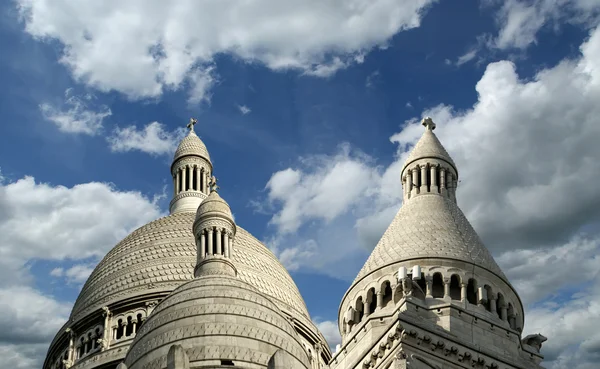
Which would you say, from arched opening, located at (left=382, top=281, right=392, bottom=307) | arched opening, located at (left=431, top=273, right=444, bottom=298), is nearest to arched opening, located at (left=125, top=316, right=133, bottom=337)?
arched opening, located at (left=382, top=281, right=392, bottom=307)

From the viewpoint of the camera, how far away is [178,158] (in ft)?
231

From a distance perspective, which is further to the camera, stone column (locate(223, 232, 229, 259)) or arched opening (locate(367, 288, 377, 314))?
stone column (locate(223, 232, 229, 259))

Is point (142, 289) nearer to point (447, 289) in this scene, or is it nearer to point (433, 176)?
point (433, 176)

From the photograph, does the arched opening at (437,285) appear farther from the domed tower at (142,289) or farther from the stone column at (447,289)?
the domed tower at (142,289)

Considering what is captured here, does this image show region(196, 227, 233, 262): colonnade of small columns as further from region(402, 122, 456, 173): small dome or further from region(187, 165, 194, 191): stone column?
region(187, 165, 194, 191): stone column

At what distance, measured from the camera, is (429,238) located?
45875 mm

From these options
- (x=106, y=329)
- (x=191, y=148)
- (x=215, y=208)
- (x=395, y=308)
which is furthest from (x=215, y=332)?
(x=191, y=148)

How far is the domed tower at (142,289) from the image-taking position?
194 ft

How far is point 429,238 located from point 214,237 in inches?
311

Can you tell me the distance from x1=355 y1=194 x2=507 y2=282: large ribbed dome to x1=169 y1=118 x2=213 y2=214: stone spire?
21558 mm

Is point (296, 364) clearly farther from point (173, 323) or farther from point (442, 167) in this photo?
point (442, 167)

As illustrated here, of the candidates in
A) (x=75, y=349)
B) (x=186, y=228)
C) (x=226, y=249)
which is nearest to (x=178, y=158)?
(x=186, y=228)

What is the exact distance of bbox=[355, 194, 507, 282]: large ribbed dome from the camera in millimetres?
45156

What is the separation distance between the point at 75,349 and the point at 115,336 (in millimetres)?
2140
